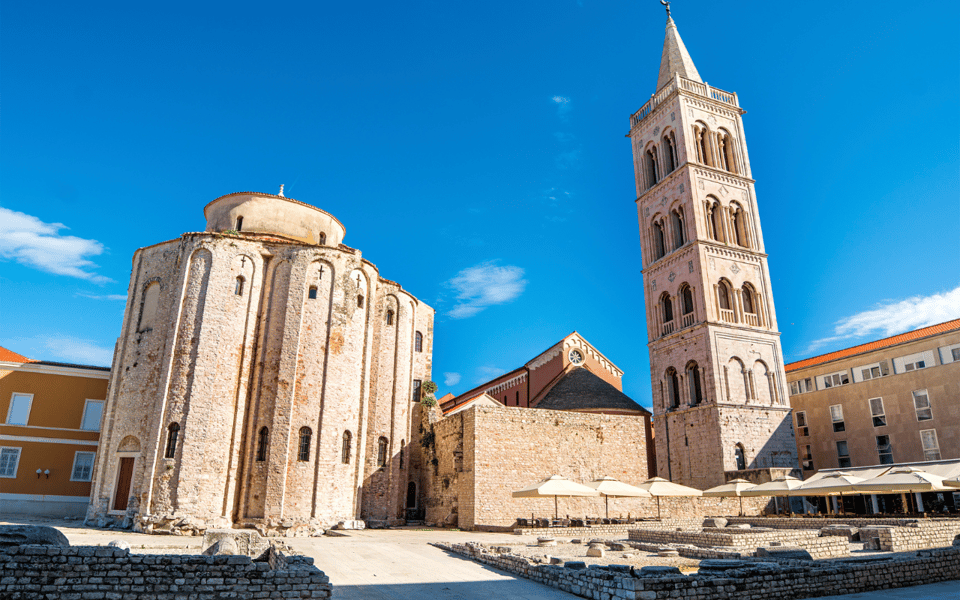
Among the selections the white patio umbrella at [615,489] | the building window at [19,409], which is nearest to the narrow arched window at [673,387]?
the white patio umbrella at [615,489]

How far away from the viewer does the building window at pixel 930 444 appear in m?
31.4

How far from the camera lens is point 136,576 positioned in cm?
873

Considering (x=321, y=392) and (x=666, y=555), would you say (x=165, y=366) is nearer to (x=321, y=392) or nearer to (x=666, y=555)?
(x=321, y=392)

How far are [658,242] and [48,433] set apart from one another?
3798cm

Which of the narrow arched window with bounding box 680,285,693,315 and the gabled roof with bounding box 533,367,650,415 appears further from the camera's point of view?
the gabled roof with bounding box 533,367,650,415

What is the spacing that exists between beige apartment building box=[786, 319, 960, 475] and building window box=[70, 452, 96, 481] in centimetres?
4305

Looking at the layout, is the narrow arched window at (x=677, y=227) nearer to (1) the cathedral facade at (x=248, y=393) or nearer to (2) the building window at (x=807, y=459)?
(2) the building window at (x=807, y=459)

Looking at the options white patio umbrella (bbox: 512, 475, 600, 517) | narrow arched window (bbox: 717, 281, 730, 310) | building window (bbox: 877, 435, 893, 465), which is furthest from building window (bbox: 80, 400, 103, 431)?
building window (bbox: 877, 435, 893, 465)

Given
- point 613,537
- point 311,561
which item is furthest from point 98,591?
point 613,537

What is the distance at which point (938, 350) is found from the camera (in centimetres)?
3212

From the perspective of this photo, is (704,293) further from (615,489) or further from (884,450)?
(615,489)

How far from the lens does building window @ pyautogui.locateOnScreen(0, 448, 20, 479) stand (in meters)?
29.0

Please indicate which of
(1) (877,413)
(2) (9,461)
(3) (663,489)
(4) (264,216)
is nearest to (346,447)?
(4) (264,216)

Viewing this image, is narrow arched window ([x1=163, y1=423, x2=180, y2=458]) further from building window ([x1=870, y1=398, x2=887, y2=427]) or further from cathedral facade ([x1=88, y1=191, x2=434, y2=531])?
building window ([x1=870, y1=398, x2=887, y2=427])
